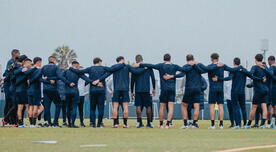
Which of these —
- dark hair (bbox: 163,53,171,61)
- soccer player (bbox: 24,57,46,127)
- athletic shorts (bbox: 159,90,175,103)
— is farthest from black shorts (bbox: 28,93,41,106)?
dark hair (bbox: 163,53,171,61)

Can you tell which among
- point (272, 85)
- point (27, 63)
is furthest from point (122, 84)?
point (272, 85)

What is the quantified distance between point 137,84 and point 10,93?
3.90 m

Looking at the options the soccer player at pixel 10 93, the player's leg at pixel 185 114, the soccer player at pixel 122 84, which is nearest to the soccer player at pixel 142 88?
the soccer player at pixel 122 84

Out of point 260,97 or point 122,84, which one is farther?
point 122,84

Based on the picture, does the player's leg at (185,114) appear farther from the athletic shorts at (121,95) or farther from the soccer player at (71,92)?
the soccer player at (71,92)

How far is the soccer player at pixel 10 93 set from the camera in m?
21.0

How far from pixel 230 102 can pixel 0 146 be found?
11129mm

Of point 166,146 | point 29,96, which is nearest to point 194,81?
point 29,96

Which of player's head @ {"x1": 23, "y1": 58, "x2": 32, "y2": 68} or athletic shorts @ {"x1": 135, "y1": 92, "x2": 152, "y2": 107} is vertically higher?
player's head @ {"x1": 23, "y1": 58, "x2": 32, "y2": 68}

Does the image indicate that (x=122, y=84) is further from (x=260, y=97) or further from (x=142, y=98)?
(x=260, y=97)

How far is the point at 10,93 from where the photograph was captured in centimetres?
2117

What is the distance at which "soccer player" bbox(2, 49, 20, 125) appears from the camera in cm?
2097

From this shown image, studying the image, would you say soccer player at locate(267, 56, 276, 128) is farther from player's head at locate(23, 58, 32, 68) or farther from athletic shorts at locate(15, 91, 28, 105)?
athletic shorts at locate(15, 91, 28, 105)

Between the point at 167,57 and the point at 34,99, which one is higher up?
the point at 167,57
